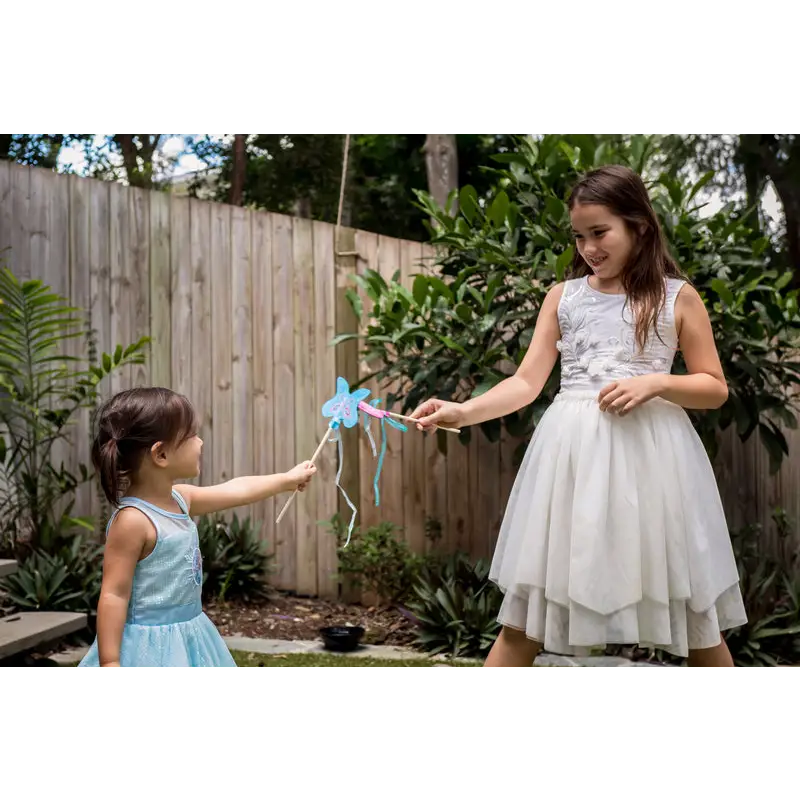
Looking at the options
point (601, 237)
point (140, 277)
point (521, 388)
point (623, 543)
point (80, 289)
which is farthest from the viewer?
point (140, 277)

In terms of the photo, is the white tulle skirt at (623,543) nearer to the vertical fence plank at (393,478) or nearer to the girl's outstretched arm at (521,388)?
the girl's outstretched arm at (521,388)

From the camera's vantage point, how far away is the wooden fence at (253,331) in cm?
375

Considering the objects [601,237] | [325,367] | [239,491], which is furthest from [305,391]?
[601,237]

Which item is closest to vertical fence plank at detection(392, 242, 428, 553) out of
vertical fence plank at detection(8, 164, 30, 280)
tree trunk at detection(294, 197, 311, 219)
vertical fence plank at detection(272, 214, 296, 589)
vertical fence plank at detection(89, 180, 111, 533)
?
vertical fence plank at detection(272, 214, 296, 589)

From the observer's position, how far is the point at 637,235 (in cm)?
180

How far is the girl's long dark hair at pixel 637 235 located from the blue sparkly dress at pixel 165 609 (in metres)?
1.01

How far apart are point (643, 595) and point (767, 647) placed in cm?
166

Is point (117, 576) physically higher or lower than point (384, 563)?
higher

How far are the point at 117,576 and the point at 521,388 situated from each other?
0.93 metres

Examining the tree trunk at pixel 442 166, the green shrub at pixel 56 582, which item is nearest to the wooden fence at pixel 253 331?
the green shrub at pixel 56 582

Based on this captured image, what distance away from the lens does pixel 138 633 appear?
1.51 metres

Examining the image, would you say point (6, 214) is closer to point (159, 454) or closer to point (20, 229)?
point (20, 229)
